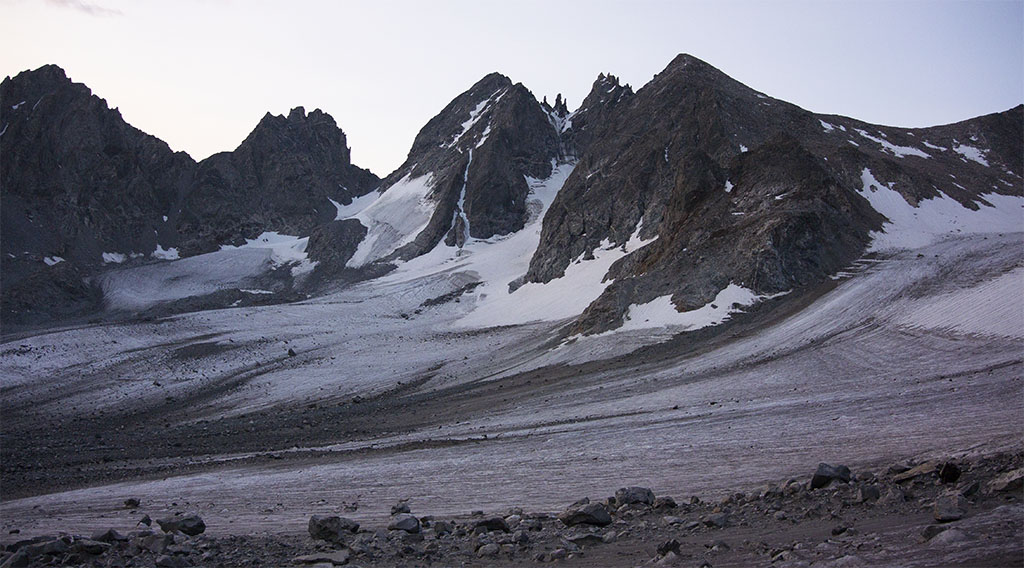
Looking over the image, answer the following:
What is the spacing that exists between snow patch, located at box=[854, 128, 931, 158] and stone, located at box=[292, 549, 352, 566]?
72639 mm

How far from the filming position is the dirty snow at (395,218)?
98.8m

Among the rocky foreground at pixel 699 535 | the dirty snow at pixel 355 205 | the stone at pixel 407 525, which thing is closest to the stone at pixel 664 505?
the rocky foreground at pixel 699 535

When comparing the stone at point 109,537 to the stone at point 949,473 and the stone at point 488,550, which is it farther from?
the stone at point 949,473

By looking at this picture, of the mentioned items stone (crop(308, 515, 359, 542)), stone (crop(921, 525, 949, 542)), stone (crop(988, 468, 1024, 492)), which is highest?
stone (crop(308, 515, 359, 542))

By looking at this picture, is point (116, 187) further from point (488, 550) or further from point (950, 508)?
point (950, 508)

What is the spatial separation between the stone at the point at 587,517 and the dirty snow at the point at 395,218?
3354 inches

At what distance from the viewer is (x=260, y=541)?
13.0 metres

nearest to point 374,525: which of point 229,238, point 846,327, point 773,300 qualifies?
point 846,327

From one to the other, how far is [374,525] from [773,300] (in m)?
36.1

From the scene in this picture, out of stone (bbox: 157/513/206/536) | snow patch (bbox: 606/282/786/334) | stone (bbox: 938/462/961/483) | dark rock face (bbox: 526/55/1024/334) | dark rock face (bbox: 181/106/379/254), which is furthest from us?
dark rock face (bbox: 181/106/379/254)

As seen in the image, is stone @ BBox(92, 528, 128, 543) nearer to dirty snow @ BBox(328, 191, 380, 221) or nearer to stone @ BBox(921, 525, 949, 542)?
stone @ BBox(921, 525, 949, 542)

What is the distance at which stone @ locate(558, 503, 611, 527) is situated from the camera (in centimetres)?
1258

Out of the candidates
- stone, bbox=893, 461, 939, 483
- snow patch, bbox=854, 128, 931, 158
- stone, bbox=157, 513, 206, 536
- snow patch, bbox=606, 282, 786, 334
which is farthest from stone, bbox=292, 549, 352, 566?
snow patch, bbox=854, 128, 931, 158

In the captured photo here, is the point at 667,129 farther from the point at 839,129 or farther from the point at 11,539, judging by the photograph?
the point at 11,539
